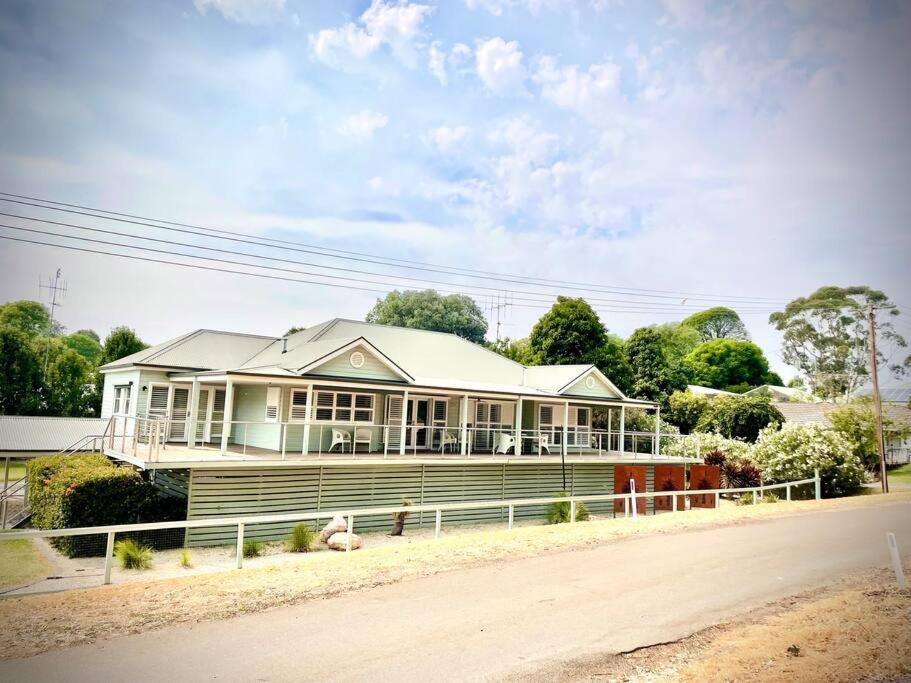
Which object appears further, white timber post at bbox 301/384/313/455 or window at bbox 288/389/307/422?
window at bbox 288/389/307/422

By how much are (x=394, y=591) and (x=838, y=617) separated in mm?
6314

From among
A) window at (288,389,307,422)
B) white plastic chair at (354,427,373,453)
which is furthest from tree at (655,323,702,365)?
window at (288,389,307,422)

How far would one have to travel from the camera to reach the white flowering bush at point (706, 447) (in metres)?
32.6

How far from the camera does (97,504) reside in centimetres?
1653

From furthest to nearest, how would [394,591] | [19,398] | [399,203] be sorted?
[19,398] → [399,203] → [394,591]

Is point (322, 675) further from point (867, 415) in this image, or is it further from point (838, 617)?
point (867, 415)

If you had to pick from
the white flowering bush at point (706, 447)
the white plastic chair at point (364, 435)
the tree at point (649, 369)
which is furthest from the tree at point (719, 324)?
the white plastic chair at point (364, 435)

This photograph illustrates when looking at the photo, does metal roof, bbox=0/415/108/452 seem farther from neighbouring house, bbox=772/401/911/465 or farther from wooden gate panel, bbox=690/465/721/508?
neighbouring house, bbox=772/401/911/465

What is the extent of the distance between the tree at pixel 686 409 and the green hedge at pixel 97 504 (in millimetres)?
37131

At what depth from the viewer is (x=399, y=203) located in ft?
125

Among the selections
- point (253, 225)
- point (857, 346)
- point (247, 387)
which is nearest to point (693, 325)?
point (857, 346)

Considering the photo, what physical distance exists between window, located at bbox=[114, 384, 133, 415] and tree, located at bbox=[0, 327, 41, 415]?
2169cm

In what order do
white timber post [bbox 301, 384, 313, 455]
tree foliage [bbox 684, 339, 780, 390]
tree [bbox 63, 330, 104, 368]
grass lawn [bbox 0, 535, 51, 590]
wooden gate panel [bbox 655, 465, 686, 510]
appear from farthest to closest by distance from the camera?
tree foliage [bbox 684, 339, 780, 390] < tree [bbox 63, 330, 104, 368] < wooden gate panel [bbox 655, 465, 686, 510] < white timber post [bbox 301, 384, 313, 455] < grass lawn [bbox 0, 535, 51, 590]

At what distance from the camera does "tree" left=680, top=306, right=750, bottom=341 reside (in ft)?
301
